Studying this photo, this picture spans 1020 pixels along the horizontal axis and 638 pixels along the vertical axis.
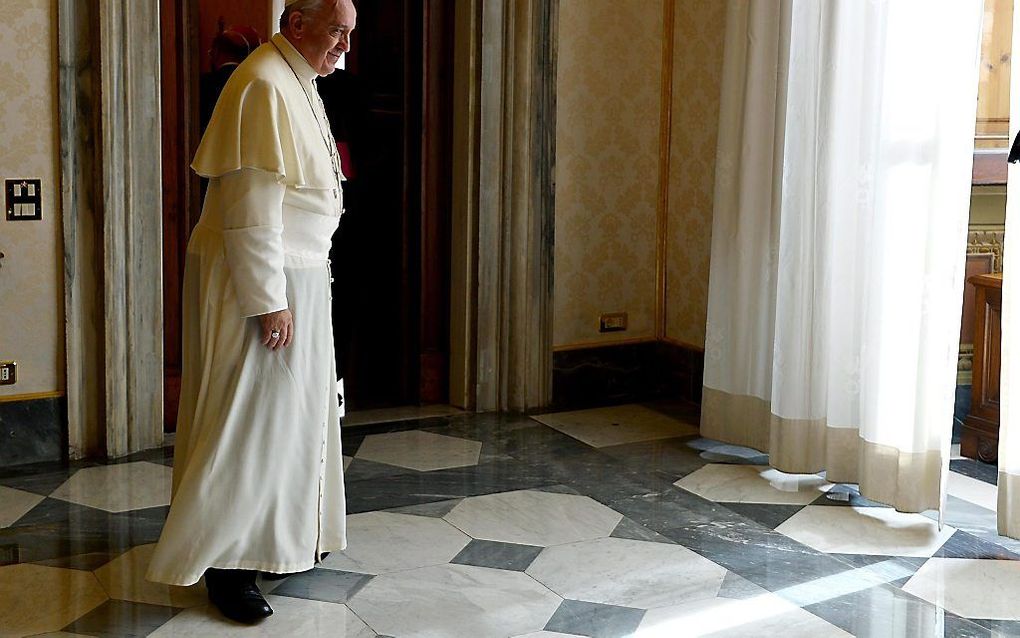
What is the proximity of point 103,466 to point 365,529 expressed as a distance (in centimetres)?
121

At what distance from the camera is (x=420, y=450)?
4.53 meters

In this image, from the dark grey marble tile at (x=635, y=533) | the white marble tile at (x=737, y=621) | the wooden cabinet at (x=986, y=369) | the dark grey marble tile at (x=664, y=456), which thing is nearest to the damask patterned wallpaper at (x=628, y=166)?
the dark grey marble tile at (x=664, y=456)

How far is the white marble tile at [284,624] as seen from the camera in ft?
9.15

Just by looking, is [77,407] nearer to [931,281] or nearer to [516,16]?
[516,16]

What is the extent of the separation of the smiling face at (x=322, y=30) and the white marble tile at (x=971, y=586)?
2.10 m

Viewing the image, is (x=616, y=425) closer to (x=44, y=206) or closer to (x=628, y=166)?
(x=628, y=166)

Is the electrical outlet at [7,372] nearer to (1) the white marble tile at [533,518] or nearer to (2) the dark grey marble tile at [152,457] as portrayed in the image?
(2) the dark grey marble tile at [152,457]

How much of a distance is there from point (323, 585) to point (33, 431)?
168 cm

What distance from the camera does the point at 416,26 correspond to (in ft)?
16.8

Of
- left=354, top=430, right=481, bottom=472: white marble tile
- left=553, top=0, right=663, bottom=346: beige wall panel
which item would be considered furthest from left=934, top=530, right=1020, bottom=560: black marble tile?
left=553, top=0, right=663, bottom=346: beige wall panel

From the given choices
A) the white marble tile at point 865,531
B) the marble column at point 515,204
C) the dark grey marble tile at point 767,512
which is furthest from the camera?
the marble column at point 515,204

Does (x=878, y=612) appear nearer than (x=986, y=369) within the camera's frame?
Yes

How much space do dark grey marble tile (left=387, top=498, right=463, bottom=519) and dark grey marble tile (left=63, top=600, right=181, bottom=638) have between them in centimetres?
98

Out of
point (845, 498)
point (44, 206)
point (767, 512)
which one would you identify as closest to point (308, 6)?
point (44, 206)
